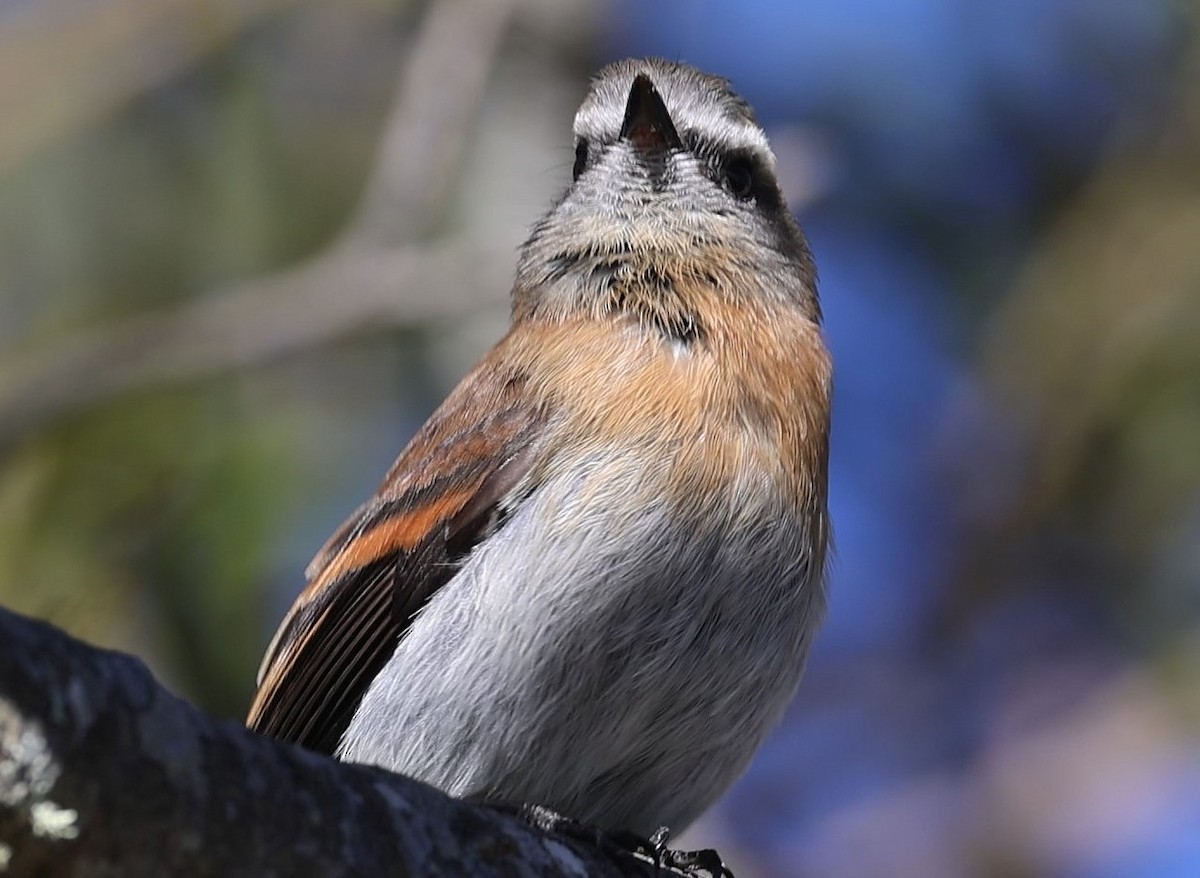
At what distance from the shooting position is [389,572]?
13.1ft

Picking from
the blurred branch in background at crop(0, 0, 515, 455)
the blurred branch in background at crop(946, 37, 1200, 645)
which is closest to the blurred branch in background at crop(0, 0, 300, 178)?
the blurred branch in background at crop(0, 0, 515, 455)

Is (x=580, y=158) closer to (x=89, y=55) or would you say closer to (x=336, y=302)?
Result: (x=336, y=302)

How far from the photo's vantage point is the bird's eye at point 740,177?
491cm

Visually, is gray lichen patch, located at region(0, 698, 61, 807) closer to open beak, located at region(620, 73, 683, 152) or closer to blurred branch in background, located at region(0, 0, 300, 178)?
open beak, located at region(620, 73, 683, 152)

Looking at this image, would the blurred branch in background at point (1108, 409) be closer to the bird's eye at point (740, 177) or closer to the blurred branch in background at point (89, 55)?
the bird's eye at point (740, 177)

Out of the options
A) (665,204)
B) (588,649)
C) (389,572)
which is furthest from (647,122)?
(588,649)

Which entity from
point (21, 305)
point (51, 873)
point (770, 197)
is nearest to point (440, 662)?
point (51, 873)

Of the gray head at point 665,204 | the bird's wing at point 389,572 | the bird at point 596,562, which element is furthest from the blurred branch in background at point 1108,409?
the bird's wing at point 389,572

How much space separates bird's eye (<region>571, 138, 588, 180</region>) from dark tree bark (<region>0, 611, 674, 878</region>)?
2.65 meters

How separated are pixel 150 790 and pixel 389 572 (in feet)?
5.39

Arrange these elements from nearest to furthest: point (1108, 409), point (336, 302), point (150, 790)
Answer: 1. point (150, 790)
2. point (336, 302)
3. point (1108, 409)

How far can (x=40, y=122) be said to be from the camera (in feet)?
23.9

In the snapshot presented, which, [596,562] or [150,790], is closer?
[150,790]

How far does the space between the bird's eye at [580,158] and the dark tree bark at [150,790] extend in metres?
2.65
